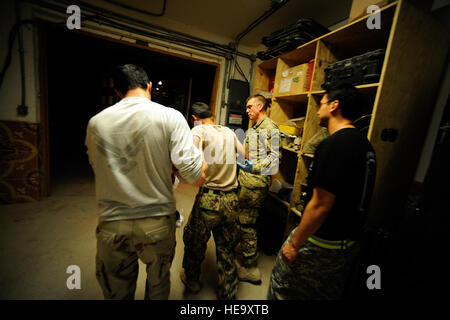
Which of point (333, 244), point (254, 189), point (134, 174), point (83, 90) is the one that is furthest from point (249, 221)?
point (83, 90)

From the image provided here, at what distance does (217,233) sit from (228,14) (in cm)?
298

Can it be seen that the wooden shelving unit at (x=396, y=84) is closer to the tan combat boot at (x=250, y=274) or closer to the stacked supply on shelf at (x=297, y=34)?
the stacked supply on shelf at (x=297, y=34)

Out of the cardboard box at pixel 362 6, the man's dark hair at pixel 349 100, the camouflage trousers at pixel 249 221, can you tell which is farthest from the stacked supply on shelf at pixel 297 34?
the camouflage trousers at pixel 249 221

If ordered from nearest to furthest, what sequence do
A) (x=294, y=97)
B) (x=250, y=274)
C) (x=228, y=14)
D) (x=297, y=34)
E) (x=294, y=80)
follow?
(x=250, y=274)
(x=297, y=34)
(x=294, y=80)
(x=294, y=97)
(x=228, y=14)

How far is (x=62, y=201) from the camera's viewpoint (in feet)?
9.43

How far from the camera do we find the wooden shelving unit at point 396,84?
127cm

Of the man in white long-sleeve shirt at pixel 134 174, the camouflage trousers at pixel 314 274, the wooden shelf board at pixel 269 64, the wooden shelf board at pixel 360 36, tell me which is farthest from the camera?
the wooden shelf board at pixel 269 64

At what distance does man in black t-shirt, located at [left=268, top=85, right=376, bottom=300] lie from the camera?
38.3 inches

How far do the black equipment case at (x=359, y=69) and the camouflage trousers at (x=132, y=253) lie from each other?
1.80 m

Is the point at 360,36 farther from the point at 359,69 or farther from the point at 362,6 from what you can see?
the point at 359,69

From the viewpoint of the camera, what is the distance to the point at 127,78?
1.04 m
